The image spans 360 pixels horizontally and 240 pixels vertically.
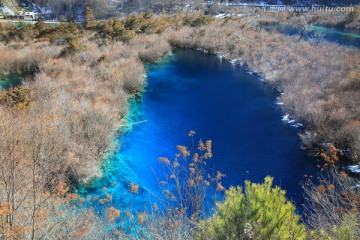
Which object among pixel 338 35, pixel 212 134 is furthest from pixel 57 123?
pixel 338 35

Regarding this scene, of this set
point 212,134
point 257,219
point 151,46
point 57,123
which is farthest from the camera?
point 151,46

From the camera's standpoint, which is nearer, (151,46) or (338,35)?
(151,46)

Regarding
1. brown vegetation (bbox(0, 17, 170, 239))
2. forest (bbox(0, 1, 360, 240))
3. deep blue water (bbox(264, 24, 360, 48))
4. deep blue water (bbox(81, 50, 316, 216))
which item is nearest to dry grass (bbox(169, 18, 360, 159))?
forest (bbox(0, 1, 360, 240))

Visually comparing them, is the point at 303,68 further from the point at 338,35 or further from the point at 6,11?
the point at 6,11

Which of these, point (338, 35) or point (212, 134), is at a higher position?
point (212, 134)

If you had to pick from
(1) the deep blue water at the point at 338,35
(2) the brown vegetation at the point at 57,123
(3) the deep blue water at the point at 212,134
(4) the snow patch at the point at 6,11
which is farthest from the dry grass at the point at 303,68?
(4) the snow patch at the point at 6,11

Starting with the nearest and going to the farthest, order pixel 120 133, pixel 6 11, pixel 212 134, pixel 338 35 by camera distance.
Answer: pixel 120 133 → pixel 212 134 → pixel 338 35 → pixel 6 11

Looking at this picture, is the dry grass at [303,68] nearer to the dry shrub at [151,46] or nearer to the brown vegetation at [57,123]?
the dry shrub at [151,46]

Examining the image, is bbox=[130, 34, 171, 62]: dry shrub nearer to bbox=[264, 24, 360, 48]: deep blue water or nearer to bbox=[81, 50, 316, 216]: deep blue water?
bbox=[81, 50, 316, 216]: deep blue water

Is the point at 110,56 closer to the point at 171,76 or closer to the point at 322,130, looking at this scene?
the point at 171,76
